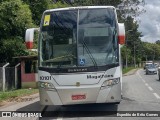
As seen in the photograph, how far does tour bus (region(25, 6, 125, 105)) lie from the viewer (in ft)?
38.4

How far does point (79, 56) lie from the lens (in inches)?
470

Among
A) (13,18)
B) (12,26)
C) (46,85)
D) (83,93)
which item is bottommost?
(83,93)

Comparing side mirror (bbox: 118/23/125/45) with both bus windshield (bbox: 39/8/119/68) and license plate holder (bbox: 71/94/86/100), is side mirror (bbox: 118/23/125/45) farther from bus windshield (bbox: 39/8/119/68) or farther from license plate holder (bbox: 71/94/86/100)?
license plate holder (bbox: 71/94/86/100)

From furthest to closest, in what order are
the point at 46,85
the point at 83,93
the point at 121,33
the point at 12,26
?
the point at 12,26, the point at 121,33, the point at 46,85, the point at 83,93

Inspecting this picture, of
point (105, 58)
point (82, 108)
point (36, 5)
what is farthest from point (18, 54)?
point (105, 58)

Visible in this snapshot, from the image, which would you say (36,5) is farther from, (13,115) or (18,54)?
(13,115)

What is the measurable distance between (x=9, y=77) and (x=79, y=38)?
49.3ft

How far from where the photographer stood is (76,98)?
38.4ft

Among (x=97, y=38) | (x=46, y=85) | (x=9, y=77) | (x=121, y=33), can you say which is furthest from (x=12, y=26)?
(x=121, y=33)

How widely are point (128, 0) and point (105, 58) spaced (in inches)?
1739

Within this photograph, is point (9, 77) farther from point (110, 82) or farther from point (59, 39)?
point (110, 82)

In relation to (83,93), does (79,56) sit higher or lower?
higher

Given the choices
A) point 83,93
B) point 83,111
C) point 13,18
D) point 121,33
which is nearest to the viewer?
point 83,93

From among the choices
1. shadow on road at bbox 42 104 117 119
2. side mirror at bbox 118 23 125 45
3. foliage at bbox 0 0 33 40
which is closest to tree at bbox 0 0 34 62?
foliage at bbox 0 0 33 40
